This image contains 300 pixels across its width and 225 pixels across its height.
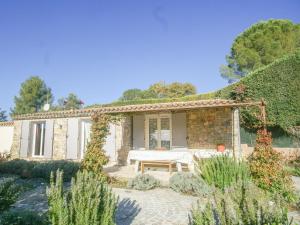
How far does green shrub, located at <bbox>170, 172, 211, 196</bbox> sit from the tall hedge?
6.84m

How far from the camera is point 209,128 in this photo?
11852 millimetres

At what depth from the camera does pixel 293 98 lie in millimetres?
11422

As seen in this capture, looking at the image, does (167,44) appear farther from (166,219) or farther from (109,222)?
(109,222)

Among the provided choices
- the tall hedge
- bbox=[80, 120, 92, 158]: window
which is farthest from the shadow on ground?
the tall hedge

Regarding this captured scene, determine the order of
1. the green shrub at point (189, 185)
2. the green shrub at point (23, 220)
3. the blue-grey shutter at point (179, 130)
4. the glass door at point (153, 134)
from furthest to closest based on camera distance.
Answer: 1. the glass door at point (153, 134)
2. the blue-grey shutter at point (179, 130)
3. the green shrub at point (189, 185)
4. the green shrub at point (23, 220)

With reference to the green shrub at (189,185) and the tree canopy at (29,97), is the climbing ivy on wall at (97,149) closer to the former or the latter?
the green shrub at (189,185)

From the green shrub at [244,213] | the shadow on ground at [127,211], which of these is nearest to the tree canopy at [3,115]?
the shadow on ground at [127,211]

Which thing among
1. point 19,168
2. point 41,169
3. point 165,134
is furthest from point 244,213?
point 165,134

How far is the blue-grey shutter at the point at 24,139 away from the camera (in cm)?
1419

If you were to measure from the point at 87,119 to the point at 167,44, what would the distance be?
6569 mm

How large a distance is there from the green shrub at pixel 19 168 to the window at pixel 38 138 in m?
5.02

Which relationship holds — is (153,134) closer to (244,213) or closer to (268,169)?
(268,169)

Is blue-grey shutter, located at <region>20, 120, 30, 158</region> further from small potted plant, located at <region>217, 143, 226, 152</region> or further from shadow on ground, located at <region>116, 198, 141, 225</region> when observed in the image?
small potted plant, located at <region>217, 143, 226, 152</region>

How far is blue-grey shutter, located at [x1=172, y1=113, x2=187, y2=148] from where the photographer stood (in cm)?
1241
